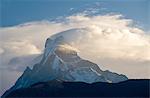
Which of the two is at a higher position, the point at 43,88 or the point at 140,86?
the point at 43,88

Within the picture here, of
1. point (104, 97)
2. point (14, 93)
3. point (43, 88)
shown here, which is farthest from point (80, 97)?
point (14, 93)

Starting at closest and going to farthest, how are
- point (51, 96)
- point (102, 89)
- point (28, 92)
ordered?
point (102, 89), point (51, 96), point (28, 92)

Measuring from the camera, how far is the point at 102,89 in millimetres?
106750

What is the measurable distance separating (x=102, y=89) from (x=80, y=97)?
11.9 metres

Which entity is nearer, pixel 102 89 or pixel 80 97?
pixel 80 97

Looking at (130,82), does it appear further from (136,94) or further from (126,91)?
(136,94)

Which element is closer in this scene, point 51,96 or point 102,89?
point 102,89

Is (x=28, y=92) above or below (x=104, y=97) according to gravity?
above

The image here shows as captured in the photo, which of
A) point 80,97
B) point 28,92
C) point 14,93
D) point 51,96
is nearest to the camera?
point 80,97

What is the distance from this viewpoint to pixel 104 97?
3900 inches

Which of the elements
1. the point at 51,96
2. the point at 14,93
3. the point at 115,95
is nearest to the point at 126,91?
the point at 115,95

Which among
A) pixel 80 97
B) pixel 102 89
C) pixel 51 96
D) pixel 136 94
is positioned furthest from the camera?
pixel 51 96

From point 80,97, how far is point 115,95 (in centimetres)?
946

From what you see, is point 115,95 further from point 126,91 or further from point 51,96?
point 51,96
